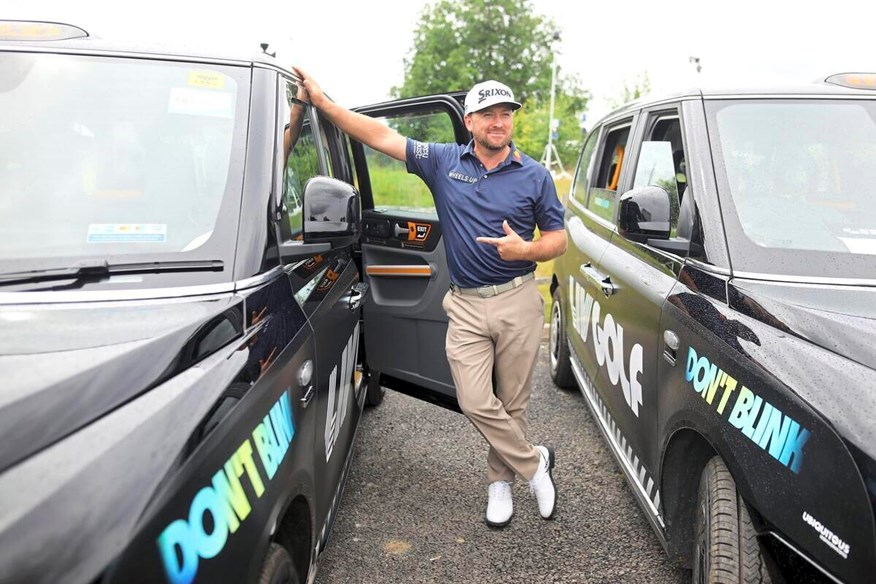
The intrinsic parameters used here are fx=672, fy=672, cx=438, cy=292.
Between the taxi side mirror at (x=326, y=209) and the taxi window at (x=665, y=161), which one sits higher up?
the taxi window at (x=665, y=161)

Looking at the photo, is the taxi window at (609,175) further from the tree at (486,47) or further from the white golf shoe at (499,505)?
the tree at (486,47)

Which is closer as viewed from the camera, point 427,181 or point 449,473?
point 427,181

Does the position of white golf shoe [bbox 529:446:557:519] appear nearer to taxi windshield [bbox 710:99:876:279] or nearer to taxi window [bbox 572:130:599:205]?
taxi windshield [bbox 710:99:876:279]

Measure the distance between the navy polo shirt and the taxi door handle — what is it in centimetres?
47

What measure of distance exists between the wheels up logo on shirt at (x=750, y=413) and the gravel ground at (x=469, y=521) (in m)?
1.08

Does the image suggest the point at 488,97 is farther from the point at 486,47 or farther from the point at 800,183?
the point at 486,47

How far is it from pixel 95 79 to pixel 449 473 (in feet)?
8.59

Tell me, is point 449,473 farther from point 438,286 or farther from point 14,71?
point 14,71

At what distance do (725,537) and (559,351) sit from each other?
304 cm

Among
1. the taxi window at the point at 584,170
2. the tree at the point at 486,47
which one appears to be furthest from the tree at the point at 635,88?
the taxi window at the point at 584,170

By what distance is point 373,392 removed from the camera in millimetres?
4594

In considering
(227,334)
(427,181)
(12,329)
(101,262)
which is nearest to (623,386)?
(427,181)

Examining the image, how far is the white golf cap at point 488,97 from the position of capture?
2945mm

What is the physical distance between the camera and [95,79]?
2215mm
